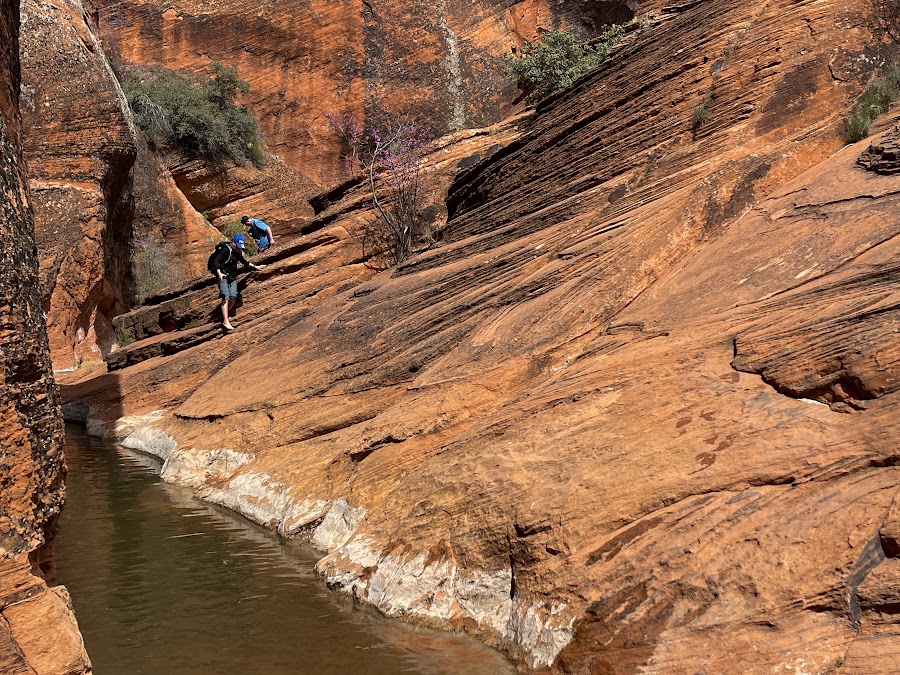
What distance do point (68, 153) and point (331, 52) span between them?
12.9 metres

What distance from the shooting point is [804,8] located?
8453mm

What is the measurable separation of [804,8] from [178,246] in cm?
1999

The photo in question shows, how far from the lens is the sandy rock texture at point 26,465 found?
3734mm

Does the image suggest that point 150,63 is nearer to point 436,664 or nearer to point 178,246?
point 178,246

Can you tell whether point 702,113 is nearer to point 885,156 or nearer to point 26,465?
point 885,156

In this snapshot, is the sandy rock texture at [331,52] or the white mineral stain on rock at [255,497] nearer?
the white mineral stain on rock at [255,497]

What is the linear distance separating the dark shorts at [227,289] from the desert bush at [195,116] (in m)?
13.0

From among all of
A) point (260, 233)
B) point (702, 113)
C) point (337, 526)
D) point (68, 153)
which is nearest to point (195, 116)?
point (68, 153)

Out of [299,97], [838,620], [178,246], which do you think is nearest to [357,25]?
[299,97]

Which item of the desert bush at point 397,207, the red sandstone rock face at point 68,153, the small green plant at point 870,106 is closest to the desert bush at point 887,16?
the small green plant at point 870,106

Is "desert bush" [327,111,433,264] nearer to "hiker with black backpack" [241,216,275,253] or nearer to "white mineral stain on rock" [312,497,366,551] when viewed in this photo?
"hiker with black backpack" [241,216,275,253]

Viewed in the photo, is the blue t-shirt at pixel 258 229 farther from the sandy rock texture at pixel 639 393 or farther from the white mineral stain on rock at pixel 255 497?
the white mineral stain on rock at pixel 255 497

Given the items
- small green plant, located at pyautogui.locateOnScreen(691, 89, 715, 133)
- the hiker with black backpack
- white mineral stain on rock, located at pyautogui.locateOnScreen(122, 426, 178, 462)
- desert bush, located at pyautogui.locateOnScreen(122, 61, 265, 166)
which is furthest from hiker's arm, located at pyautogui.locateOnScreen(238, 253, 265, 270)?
desert bush, located at pyautogui.locateOnScreen(122, 61, 265, 166)

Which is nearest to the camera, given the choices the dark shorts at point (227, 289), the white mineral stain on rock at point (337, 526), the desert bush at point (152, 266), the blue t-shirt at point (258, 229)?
the white mineral stain on rock at point (337, 526)
